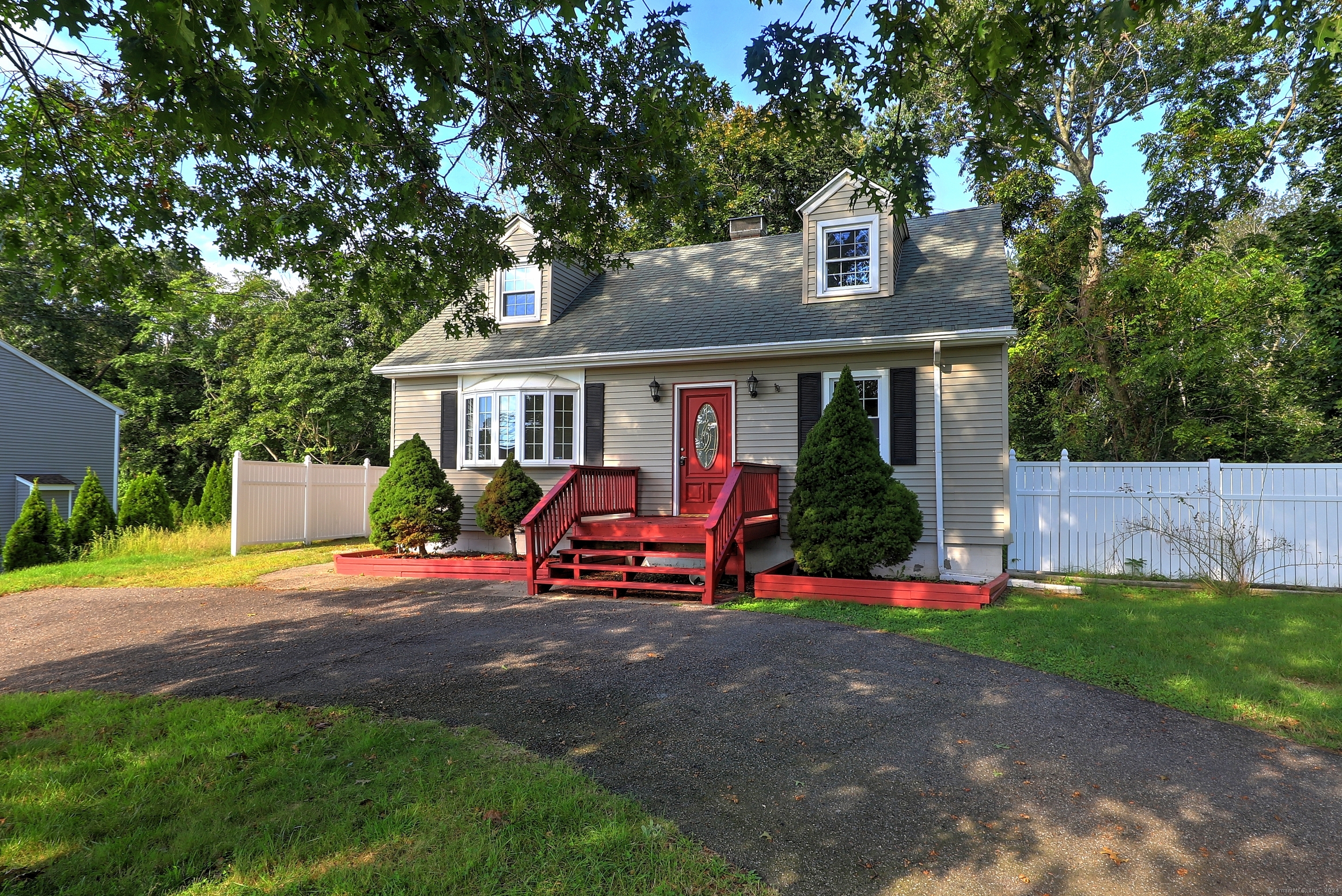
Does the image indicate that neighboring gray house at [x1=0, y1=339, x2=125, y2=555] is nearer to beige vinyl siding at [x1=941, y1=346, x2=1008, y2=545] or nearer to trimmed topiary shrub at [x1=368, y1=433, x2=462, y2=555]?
trimmed topiary shrub at [x1=368, y1=433, x2=462, y2=555]

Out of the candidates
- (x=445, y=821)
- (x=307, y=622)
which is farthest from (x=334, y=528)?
(x=445, y=821)

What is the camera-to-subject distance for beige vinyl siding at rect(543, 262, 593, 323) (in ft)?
40.9

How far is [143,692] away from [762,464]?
22.8 feet

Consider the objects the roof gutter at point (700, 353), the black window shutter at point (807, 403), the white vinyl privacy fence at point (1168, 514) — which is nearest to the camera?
the white vinyl privacy fence at point (1168, 514)

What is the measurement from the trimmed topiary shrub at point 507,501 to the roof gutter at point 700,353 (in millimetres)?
1703

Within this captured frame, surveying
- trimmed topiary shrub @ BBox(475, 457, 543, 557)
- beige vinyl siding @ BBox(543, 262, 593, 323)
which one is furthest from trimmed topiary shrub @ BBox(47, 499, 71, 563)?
beige vinyl siding @ BBox(543, 262, 593, 323)

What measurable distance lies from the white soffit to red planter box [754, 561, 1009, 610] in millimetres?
4911

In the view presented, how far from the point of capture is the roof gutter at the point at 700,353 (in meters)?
8.88

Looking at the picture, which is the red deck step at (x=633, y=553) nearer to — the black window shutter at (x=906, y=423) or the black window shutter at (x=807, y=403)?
the black window shutter at (x=807, y=403)

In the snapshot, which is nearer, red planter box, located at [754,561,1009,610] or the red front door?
red planter box, located at [754,561,1009,610]

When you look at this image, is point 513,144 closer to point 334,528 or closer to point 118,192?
point 118,192

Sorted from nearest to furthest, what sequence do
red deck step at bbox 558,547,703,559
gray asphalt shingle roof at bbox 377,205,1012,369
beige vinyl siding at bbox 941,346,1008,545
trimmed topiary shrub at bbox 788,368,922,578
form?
trimmed topiary shrub at bbox 788,368,922,578 → red deck step at bbox 558,547,703,559 → beige vinyl siding at bbox 941,346,1008,545 → gray asphalt shingle roof at bbox 377,205,1012,369

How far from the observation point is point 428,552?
1139 centimetres

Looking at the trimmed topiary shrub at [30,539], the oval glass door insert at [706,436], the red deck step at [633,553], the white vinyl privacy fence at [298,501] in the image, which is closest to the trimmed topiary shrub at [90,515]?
the trimmed topiary shrub at [30,539]
